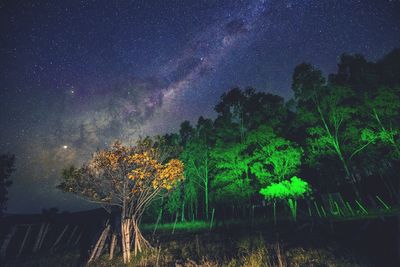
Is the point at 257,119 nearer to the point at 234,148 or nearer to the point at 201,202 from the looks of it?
the point at 234,148

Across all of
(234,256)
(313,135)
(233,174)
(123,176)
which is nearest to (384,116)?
(313,135)

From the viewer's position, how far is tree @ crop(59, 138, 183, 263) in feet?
44.3

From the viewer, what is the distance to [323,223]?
47.9 ft

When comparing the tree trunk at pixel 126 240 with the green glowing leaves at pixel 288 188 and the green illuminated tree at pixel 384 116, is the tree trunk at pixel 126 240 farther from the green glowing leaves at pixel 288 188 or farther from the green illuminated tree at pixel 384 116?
the green illuminated tree at pixel 384 116

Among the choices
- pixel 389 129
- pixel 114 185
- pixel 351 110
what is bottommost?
pixel 114 185

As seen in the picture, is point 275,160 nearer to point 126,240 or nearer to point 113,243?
point 126,240

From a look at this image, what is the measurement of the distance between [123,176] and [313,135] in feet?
63.7

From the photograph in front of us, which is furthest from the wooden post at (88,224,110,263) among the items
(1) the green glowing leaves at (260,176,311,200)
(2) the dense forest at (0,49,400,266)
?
(1) the green glowing leaves at (260,176,311,200)

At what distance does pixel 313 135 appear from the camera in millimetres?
24359

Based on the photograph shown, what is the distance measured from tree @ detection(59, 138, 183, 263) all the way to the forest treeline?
186cm

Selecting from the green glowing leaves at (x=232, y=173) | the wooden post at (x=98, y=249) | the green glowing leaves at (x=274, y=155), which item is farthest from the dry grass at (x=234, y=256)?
the green glowing leaves at (x=274, y=155)

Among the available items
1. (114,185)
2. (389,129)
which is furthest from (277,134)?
(114,185)

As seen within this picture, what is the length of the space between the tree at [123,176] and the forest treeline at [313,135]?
6.11 feet

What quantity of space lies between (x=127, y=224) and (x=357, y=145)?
2001 centimetres
